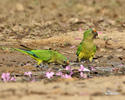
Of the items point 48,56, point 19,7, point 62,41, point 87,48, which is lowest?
point 48,56

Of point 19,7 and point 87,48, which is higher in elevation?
point 19,7

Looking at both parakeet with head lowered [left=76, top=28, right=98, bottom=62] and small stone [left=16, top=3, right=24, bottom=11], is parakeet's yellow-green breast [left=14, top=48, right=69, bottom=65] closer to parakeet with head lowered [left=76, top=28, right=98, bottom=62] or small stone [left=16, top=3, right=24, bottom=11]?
parakeet with head lowered [left=76, top=28, right=98, bottom=62]

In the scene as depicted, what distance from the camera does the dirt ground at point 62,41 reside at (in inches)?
230

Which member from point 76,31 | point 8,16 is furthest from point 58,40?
point 8,16

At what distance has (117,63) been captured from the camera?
9.80 m

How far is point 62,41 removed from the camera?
12.0 meters

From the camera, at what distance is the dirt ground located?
5.83 metres

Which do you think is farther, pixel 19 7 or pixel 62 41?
pixel 19 7

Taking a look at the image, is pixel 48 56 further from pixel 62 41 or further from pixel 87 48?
pixel 62 41

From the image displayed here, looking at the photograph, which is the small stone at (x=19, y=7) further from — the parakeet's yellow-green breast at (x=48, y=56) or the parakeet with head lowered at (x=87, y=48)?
the parakeet's yellow-green breast at (x=48, y=56)

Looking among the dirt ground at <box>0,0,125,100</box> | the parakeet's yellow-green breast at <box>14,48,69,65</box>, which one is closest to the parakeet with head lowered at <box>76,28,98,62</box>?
the dirt ground at <box>0,0,125,100</box>

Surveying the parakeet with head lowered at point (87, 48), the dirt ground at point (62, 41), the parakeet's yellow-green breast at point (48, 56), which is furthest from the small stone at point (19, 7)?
the parakeet's yellow-green breast at point (48, 56)

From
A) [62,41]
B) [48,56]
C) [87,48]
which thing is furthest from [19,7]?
[48,56]

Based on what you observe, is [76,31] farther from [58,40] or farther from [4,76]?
[4,76]
